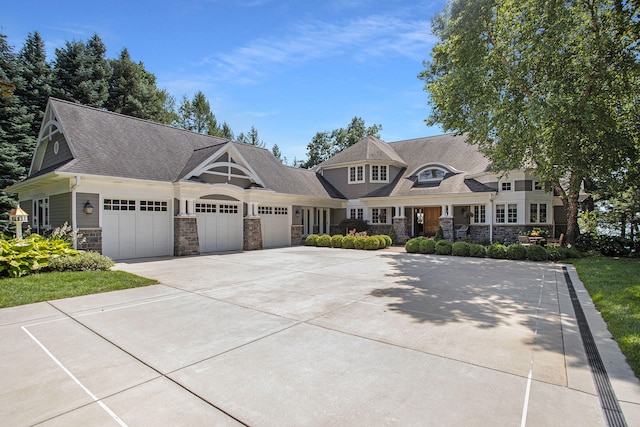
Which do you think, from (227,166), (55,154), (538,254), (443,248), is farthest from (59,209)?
(538,254)

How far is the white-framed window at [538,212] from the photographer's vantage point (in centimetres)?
1827

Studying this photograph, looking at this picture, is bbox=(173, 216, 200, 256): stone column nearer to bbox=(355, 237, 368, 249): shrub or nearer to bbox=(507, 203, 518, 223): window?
bbox=(355, 237, 368, 249): shrub

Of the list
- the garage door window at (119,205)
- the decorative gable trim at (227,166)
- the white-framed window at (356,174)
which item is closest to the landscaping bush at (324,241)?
the decorative gable trim at (227,166)

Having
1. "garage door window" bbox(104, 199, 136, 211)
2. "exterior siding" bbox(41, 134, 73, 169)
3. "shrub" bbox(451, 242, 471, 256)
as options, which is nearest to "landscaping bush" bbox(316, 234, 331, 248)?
"shrub" bbox(451, 242, 471, 256)

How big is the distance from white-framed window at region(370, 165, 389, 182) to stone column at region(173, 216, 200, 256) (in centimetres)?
1254

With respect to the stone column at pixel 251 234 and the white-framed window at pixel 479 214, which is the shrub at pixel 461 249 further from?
the stone column at pixel 251 234

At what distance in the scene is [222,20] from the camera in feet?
33.8

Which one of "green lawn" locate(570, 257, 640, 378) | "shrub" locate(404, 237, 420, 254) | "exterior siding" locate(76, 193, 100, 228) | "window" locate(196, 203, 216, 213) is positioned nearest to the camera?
"green lawn" locate(570, 257, 640, 378)

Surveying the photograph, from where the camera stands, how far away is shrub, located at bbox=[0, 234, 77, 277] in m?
8.24

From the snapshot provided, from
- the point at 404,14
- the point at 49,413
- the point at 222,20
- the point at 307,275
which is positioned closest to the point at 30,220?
the point at 222,20

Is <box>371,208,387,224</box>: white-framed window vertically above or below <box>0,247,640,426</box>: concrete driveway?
above

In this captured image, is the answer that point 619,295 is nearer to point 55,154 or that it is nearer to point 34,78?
point 55,154

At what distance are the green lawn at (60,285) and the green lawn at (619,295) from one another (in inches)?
359

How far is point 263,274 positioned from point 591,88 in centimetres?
1336
